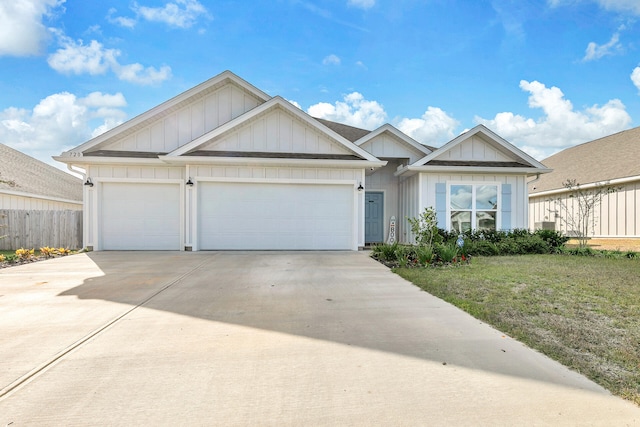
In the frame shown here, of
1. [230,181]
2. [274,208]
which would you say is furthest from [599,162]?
[230,181]

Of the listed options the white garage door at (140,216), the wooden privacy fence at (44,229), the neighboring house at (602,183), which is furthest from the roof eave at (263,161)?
the neighboring house at (602,183)

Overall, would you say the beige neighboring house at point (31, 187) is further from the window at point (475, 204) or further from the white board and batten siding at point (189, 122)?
the window at point (475, 204)

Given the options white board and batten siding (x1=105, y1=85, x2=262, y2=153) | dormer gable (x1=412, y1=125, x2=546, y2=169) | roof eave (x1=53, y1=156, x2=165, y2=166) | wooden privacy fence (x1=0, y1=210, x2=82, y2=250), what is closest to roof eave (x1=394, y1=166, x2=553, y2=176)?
dormer gable (x1=412, y1=125, x2=546, y2=169)

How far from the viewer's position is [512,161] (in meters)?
12.7

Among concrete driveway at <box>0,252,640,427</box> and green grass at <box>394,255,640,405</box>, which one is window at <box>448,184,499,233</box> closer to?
green grass at <box>394,255,640,405</box>

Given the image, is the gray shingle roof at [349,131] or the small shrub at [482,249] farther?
the gray shingle roof at [349,131]

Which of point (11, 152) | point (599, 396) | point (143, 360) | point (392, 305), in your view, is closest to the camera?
point (599, 396)

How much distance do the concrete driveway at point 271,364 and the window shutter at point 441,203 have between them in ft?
24.3

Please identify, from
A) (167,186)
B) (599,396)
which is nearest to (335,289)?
(599,396)

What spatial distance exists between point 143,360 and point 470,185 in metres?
11.9

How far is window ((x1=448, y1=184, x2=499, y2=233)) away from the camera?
1248 cm

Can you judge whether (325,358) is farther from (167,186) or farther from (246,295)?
(167,186)

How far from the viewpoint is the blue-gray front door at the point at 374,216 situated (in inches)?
553

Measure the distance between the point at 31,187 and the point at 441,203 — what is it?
18.1 m
